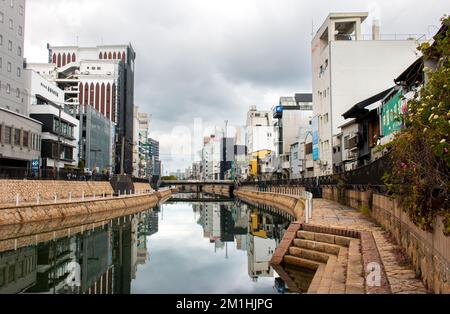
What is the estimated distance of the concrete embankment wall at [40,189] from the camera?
30.7 metres

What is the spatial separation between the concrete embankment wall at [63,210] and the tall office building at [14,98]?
50.7ft

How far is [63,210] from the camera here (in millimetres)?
32188

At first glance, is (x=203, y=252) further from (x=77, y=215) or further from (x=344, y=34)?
(x=344, y=34)

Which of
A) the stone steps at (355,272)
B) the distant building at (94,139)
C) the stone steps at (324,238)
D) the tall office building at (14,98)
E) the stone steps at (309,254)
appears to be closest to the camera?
the stone steps at (355,272)

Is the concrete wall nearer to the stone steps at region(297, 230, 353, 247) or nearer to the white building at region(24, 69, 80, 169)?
the stone steps at region(297, 230, 353, 247)

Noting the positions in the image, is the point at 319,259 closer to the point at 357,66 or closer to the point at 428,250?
the point at 428,250

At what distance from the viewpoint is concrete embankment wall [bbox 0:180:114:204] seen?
30688 millimetres

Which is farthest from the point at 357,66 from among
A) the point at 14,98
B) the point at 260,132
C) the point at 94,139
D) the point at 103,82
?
the point at 103,82

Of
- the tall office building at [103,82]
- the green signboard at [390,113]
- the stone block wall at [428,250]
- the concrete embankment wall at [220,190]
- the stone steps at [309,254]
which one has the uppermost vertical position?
the tall office building at [103,82]

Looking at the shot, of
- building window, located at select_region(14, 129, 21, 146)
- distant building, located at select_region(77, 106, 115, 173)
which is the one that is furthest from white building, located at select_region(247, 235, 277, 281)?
distant building, located at select_region(77, 106, 115, 173)

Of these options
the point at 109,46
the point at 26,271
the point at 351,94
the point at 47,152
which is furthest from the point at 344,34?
the point at 109,46

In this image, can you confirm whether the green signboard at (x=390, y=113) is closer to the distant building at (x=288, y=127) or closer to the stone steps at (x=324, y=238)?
the stone steps at (x=324, y=238)

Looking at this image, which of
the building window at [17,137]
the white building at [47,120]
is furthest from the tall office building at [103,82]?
the building window at [17,137]

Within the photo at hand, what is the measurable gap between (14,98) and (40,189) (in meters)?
26.2
